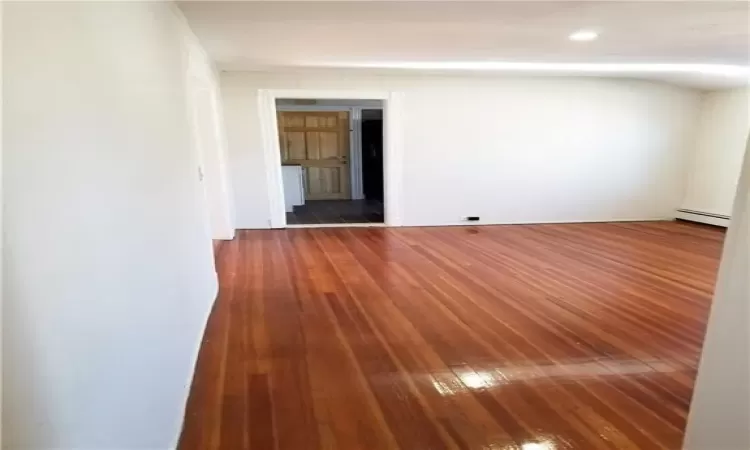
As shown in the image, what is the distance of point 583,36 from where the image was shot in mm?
3426

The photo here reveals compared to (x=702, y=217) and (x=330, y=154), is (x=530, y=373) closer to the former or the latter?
(x=702, y=217)

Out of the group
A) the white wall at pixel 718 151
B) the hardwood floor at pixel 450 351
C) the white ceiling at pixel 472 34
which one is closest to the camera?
the hardwood floor at pixel 450 351

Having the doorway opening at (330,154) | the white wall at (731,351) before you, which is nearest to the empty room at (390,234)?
the white wall at (731,351)

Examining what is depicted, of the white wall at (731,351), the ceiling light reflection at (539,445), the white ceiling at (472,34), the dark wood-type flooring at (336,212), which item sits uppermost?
the white ceiling at (472,34)

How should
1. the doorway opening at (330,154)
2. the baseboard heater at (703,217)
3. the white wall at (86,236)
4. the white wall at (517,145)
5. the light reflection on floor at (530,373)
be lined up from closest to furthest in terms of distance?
1. the white wall at (86,236)
2. the light reflection on floor at (530,373)
3. the white wall at (517,145)
4. the baseboard heater at (703,217)
5. the doorway opening at (330,154)

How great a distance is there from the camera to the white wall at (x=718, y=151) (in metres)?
5.97

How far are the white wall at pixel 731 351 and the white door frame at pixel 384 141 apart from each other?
5125 millimetres

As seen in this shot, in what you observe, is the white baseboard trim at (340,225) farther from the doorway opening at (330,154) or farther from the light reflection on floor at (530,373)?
the light reflection on floor at (530,373)

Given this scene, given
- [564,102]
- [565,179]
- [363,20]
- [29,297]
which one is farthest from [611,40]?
[29,297]

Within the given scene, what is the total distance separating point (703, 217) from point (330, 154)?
6781 mm

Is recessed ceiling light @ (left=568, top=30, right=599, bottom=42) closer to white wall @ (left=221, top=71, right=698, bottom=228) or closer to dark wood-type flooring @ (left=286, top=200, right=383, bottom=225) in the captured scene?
white wall @ (left=221, top=71, right=698, bottom=228)

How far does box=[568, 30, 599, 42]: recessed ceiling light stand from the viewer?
3.29 meters

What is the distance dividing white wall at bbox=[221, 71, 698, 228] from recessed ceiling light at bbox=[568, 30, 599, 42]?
235 centimetres

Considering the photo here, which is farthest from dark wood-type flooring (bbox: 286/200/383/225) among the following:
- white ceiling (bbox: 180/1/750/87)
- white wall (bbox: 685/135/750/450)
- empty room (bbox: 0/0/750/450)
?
white wall (bbox: 685/135/750/450)
